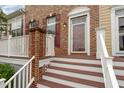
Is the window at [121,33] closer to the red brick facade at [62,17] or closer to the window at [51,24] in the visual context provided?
the red brick facade at [62,17]

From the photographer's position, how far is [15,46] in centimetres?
576

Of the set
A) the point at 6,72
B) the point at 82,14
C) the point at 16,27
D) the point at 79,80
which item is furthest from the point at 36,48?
the point at 16,27

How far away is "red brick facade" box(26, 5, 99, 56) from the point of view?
5.87 meters

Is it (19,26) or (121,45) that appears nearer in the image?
(121,45)

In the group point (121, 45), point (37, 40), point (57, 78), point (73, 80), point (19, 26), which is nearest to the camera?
point (73, 80)

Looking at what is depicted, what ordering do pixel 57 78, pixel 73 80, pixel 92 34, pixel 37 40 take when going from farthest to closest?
pixel 92 34 < pixel 37 40 < pixel 57 78 < pixel 73 80

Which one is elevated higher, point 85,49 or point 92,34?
point 92,34

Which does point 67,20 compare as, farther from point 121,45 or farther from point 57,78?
point 57,78

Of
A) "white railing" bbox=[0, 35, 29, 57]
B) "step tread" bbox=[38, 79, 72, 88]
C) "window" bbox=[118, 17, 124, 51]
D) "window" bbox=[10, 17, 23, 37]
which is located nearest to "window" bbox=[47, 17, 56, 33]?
"white railing" bbox=[0, 35, 29, 57]

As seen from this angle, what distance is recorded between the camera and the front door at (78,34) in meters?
6.32

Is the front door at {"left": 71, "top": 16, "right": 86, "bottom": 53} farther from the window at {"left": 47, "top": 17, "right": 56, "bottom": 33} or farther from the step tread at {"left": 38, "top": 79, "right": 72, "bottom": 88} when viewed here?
the step tread at {"left": 38, "top": 79, "right": 72, "bottom": 88}

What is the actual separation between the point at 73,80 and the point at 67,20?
317cm
